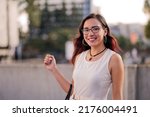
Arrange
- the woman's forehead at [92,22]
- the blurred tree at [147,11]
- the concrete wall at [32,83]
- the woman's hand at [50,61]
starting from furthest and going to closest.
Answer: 1. the blurred tree at [147,11]
2. the concrete wall at [32,83]
3. the woman's hand at [50,61]
4. the woman's forehead at [92,22]

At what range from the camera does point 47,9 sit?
77750mm

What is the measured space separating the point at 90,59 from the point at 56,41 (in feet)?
173

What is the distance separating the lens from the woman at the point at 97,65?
246 cm

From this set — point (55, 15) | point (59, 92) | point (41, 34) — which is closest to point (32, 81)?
point (59, 92)

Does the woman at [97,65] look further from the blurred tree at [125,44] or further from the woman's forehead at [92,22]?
the blurred tree at [125,44]

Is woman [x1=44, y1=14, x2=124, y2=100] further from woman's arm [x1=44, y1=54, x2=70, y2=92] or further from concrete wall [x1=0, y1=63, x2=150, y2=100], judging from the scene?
concrete wall [x1=0, y1=63, x2=150, y2=100]

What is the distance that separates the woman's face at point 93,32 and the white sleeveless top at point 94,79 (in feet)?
0.33

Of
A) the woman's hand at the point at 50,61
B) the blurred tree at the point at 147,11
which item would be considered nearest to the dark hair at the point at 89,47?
the woman's hand at the point at 50,61

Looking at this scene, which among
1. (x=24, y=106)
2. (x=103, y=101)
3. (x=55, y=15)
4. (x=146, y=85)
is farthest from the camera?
(x=55, y=15)

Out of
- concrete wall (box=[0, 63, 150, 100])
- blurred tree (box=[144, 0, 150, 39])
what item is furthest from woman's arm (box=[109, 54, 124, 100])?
blurred tree (box=[144, 0, 150, 39])

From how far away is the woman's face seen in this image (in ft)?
8.34

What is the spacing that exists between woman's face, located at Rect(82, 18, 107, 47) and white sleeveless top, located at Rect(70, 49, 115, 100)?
0.10m

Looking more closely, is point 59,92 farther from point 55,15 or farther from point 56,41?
point 55,15

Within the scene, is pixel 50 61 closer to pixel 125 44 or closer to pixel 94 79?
pixel 94 79
